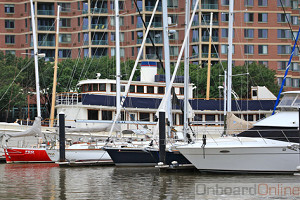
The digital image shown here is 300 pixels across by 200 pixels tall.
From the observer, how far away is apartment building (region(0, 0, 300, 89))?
9594 cm

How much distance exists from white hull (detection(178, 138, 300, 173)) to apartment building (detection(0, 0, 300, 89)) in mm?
59882

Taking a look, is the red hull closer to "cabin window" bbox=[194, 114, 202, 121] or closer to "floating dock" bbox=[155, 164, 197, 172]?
"floating dock" bbox=[155, 164, 197, 172]

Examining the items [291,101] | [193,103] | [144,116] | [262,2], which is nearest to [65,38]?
[262,2]

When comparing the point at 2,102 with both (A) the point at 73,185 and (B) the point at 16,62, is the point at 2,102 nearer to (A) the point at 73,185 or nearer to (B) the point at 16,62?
(B) the point at 16,62

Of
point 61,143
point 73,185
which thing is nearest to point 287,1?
point 61,143

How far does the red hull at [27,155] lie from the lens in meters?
45.6

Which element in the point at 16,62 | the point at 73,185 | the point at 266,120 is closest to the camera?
the point at 73,185

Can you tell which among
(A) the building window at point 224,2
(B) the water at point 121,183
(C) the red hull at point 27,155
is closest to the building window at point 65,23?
(A) the building window at point 224,2

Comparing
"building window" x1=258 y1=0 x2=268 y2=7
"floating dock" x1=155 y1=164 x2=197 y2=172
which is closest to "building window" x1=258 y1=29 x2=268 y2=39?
"building window" x1=258 y1=0 x2=268 y2=7

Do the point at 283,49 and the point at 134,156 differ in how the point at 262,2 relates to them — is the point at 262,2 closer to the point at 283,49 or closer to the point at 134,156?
the point at 283,49

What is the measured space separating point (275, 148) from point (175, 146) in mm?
5461

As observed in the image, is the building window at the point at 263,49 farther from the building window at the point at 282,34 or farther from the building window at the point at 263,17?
the building window at the point at 263,17

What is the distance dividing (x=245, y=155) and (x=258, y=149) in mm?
771

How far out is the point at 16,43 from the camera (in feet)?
338
